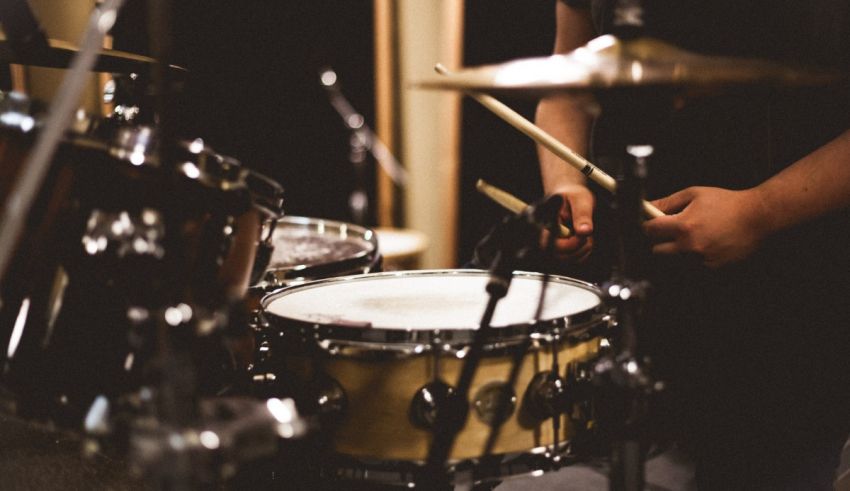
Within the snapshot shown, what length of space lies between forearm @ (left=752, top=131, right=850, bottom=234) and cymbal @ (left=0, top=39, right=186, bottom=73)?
101 cm

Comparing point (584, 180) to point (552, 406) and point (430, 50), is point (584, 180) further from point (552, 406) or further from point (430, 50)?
point (430, 50)

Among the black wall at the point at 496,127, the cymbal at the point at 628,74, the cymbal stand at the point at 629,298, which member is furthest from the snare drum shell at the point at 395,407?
the black wall at the point at 496,127

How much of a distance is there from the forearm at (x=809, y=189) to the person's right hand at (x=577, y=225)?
1.00 ft

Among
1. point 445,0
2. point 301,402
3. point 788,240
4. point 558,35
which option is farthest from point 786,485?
point 445,0

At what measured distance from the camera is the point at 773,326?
1.40 meters

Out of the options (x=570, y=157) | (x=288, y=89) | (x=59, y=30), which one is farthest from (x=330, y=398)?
(x=288, y=89)

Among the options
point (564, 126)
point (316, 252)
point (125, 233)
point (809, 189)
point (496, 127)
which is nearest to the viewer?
point (125, 233)

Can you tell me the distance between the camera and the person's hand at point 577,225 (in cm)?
139

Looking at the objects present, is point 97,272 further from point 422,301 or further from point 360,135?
point 360,135

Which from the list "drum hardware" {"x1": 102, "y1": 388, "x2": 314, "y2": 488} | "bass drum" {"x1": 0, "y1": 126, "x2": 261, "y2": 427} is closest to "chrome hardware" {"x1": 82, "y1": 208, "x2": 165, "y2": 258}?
"bass drum" {"x1": 0, "y1": 126, "x2": 261, "y2": 427}

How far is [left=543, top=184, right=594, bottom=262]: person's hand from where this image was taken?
4.57ft

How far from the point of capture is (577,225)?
55.1 inches

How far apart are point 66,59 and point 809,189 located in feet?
4.13

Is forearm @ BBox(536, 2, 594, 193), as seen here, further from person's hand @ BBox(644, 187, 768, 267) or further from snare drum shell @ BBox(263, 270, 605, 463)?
snare drum shell @ BBox(263, 270, 605, 463)
